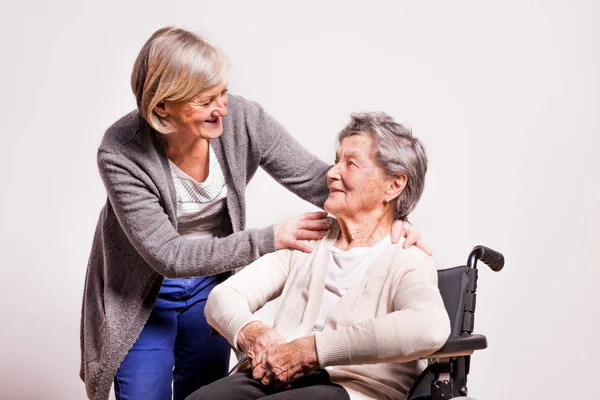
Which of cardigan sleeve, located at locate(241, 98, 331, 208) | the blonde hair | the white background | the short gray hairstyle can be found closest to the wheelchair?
the short gray hairstyle

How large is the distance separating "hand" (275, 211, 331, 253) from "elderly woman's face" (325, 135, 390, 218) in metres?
0.09

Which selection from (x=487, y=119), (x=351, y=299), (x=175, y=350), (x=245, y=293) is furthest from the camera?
(x=487, y=119)

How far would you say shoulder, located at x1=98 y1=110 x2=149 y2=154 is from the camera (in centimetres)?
252

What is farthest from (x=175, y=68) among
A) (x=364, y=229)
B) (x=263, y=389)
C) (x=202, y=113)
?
(x=263, y=389)

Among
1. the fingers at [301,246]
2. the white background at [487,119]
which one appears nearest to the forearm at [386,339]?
the fingers at [301,246]

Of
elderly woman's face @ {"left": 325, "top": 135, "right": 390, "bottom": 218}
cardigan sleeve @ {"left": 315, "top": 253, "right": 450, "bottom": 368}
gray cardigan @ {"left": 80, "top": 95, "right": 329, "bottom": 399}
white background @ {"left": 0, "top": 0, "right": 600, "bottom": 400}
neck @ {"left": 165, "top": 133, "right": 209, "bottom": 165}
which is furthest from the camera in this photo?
white background @ {"left": 0, "top": 0, "right": 600, "bottom": 400}

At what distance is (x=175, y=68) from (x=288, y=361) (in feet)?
2.68

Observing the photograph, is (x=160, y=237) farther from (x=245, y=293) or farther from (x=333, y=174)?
(x=333, y=174)

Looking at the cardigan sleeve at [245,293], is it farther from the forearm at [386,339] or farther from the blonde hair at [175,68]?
the blonde hair at [175,68]

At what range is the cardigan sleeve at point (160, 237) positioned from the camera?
7.99 ft

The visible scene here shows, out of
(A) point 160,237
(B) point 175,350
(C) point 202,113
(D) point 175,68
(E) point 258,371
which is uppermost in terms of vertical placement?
(D) point 175,68

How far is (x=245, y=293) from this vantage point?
2.35 m

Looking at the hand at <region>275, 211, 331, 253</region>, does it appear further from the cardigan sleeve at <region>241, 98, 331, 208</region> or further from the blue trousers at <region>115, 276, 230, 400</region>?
the blue trousers at <region>115, 276, 230, 400</region>

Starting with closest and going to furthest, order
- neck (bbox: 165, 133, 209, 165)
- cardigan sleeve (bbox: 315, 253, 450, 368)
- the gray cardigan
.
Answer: cardigan sleeve (bbox: 315, 253, 450, 368) → the gray cardigan → neck (bbox: 165, 133, 209, 165)
